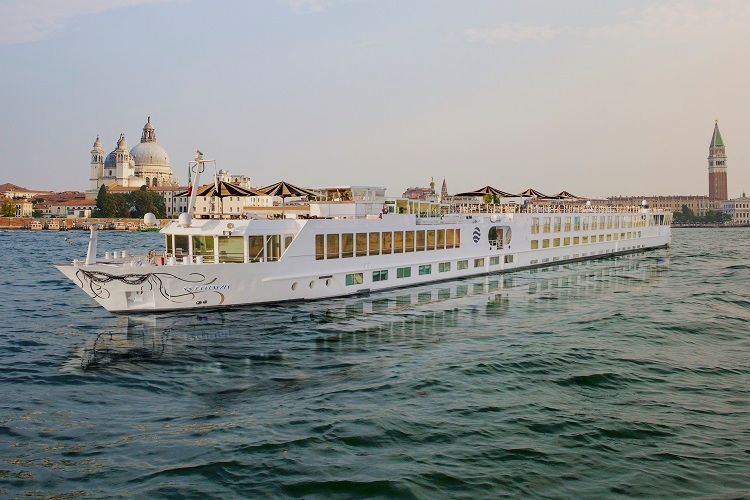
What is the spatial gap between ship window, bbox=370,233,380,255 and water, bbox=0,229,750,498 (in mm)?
5271

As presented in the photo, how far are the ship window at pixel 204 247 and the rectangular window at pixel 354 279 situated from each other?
250 inches

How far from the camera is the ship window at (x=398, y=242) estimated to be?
3176 centimetres

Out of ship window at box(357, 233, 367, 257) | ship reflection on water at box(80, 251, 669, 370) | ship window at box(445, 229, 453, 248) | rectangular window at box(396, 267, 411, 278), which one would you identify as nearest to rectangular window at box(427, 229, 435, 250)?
ship window at box(445, 229, 453, 248)

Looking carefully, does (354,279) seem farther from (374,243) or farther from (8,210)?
(8,210)

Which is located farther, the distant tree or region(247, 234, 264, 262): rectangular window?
the distant tree

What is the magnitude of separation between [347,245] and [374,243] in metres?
1.88

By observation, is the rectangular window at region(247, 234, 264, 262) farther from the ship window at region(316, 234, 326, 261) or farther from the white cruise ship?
the ship window at region(316, 234, 326, 261)

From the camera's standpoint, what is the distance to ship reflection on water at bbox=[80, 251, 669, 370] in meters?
18.7

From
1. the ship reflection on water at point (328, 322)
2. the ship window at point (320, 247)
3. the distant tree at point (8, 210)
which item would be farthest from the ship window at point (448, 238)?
the distant tree at point (8, 210)

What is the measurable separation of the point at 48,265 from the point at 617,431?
160ft

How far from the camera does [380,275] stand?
30891 millimetres

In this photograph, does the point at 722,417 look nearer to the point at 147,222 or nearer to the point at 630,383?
the point at 630,383

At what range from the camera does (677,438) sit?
1207cm

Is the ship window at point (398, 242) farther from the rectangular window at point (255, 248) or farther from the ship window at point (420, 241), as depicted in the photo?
the rectangular window at point (255, 248)
